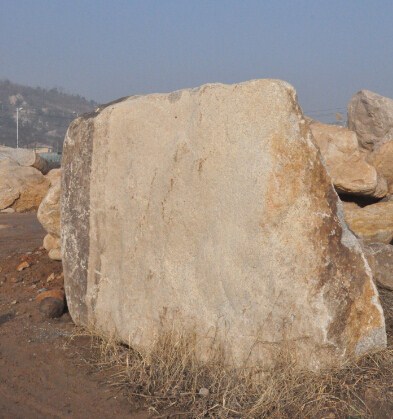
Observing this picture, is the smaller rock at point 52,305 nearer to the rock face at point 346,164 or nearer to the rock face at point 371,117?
the rock face at point 346,164

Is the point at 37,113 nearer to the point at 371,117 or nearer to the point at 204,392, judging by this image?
the point at 371,117

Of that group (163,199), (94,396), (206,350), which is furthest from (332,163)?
(94,396)

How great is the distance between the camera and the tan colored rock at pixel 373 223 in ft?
16.9

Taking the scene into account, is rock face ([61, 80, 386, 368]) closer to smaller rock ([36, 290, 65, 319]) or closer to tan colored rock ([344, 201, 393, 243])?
smaller rock ([36, 290, 65, 319])

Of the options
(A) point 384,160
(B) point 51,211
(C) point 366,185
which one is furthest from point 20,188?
(C) point 366,185

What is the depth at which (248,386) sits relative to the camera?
332 cm

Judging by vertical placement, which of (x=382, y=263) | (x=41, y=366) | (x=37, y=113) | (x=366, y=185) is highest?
(x=366, y=185)

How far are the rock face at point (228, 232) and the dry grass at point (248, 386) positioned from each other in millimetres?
87

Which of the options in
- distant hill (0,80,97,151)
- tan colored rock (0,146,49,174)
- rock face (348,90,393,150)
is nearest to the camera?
rock face (348,90,393,150)

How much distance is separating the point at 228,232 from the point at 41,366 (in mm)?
1369

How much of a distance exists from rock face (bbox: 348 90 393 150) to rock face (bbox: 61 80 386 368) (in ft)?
9.79

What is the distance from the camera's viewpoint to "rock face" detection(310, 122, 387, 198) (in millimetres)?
5293

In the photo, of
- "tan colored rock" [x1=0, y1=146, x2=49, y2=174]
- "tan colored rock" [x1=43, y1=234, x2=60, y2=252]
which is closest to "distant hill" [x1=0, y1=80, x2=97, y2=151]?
"tan colored rock" [x1=0, y1=146, x2=49, y2=174]

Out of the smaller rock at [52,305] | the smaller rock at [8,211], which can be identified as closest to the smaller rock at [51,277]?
the smaller rock at [52,305]
